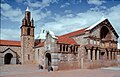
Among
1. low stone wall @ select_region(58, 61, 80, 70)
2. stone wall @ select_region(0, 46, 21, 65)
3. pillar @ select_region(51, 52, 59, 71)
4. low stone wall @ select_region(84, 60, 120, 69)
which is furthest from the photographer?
stone wall @ select_region(0, 46, 21, 65)

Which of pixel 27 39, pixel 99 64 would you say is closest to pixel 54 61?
pixel 99 64

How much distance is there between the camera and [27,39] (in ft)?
146

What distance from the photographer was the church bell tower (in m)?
43.3

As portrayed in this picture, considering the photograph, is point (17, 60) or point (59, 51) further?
point (17, 60)

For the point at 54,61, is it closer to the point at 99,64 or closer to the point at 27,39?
the point at 99,64

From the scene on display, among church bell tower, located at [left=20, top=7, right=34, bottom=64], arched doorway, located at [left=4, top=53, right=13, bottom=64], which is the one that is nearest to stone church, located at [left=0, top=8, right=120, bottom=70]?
arched doorway, located at [left=4, top=53, right=13, bottom=64]

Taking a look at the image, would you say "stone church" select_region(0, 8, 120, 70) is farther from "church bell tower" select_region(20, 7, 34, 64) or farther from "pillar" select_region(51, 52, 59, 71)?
"church bell tower" select_region(20, 7, 34, 64)

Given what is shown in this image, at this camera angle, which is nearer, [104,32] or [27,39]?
[104,32]

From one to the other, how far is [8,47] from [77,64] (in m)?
21.2

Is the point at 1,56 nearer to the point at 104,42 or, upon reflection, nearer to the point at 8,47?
the point at 8,47

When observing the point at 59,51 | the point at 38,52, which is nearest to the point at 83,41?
the point at 59,51

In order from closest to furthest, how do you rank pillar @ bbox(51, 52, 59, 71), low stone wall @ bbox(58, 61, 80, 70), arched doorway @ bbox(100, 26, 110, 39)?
1. pillar @ bbox(51, 52, 59, 71)
2. low stone wall @ bbox(58, 61, 80, 70)
3. arched doorway @ bbox(100, 26, 110, 39)

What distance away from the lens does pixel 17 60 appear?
144 feet

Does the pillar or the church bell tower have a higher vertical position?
the church bell tower
